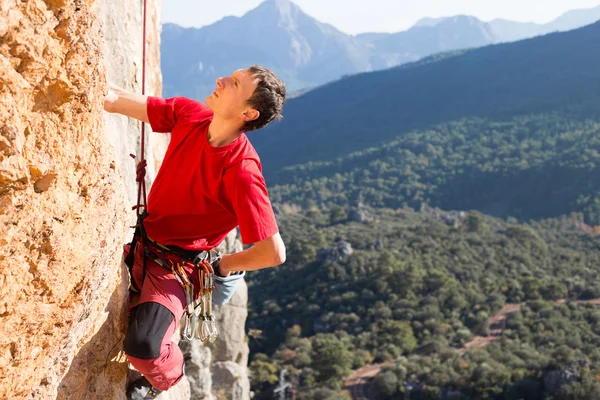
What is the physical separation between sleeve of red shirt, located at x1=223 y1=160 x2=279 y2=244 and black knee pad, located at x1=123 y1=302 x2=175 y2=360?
0.59 meters

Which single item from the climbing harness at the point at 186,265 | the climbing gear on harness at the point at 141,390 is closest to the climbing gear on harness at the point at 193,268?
the climbing harness at the point at 186,265

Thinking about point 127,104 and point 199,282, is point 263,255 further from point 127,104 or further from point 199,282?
point 127,104

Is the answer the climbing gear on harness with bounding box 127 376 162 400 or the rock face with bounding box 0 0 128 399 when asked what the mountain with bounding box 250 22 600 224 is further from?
the rock face with bounding box 0 0 128 399

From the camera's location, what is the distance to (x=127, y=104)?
3035 millimetres

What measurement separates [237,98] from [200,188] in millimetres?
458

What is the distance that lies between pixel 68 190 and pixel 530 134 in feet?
298

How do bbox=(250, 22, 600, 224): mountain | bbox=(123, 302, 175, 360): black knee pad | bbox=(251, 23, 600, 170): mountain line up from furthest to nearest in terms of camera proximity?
bbox=(251, 23, 600, 170): mountain < bbox=(250, 22, 600, 224): mountain < bbox=(123, 302, 175, 360): black knee pad

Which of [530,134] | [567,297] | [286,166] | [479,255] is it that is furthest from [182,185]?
[286,166]

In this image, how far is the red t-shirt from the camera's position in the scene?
8.57 feet

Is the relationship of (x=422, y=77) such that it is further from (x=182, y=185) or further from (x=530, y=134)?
(x=182, y=185)

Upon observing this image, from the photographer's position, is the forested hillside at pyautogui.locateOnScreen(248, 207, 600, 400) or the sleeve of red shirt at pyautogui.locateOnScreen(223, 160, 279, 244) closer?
the sleeve of red shirt at pyautogui.locateOnScreen(223, 160, 279, 244)

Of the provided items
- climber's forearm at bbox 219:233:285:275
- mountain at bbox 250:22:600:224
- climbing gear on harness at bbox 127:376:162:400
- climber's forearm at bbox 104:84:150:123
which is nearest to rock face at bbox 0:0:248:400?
climbing gear on harness at bbox 127:376:162:400

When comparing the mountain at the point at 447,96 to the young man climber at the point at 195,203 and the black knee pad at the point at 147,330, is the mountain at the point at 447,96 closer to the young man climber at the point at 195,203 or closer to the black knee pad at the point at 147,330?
the young man climber at the point at 195,203

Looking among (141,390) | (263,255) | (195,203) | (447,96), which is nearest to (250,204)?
(263,255)
